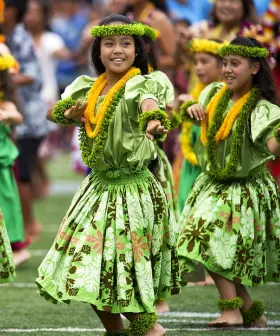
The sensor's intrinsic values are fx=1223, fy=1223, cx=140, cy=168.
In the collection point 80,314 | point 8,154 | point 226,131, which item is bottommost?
point 80,314

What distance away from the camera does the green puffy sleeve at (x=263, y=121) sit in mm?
6750

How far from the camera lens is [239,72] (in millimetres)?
7039

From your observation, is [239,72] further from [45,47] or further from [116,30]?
[45,47]

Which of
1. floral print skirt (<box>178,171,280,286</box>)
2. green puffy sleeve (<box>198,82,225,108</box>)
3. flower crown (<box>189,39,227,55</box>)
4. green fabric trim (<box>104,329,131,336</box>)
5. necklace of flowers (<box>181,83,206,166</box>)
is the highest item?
Result: flower crown (<box>189,39,227,55</box>)

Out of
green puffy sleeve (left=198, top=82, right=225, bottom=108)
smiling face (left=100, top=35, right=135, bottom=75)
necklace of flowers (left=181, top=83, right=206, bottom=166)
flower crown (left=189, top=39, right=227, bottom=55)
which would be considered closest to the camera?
smiling face (left=100, top=35, right=135, bottom=75)

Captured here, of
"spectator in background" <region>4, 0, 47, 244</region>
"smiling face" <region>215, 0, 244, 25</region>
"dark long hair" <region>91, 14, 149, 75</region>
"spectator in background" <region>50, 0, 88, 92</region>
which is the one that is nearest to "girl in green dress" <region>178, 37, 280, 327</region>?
"dark long hair" <region>91, 14, 149, 75</region>

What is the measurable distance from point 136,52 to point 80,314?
1.83m

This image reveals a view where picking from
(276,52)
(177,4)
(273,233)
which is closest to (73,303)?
(273,233)

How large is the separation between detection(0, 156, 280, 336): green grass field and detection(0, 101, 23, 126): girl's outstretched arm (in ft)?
3.78

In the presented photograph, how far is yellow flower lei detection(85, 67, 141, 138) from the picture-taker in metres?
6.23

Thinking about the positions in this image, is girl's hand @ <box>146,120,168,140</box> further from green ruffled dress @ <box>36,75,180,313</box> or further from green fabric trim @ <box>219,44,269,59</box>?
green fabric trim @ <box>219,44,269,59</box>

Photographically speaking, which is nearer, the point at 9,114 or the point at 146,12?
the point at 9,114

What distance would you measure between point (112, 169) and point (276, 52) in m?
3.94

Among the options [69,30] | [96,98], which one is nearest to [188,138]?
[96,98]
